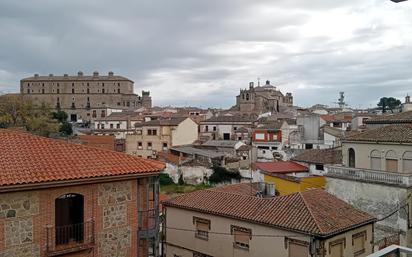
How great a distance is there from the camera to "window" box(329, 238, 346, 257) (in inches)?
560

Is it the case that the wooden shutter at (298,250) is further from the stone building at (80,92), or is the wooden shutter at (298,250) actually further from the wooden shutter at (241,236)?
the stone building at (80,92)

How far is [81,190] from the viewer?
35.1 feet

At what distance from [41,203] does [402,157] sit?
17.5 meters

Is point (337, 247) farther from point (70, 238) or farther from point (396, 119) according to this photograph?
point (396, 119)

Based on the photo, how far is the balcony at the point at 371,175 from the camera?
63.6 ft

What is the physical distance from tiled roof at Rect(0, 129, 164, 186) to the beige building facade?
40840mm

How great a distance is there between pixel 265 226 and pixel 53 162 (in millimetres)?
7964

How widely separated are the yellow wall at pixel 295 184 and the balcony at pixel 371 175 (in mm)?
2786

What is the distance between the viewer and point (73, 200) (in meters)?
11.0

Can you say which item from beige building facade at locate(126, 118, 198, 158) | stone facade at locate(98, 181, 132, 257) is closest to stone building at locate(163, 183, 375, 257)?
stone facade at locate(98, 181, 132, 257)

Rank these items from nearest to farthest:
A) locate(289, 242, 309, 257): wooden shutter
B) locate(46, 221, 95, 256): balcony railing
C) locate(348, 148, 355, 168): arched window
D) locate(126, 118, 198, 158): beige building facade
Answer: locate(46, 221, 95, 256): balcony railing → locate(289, 242, 309, 257): wooden shutter → locate(348, 148, 355, 168): arched window → locate(126, 118, 198, 158): beige building facade

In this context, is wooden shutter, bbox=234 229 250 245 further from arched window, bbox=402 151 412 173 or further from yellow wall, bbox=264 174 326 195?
yellow wall, bbox=264 174 326 195

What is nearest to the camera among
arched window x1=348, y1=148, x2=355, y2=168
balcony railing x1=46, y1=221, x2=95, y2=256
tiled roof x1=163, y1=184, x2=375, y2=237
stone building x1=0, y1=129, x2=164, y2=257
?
stone building x1=0, y1=129, x2=164, y2=257

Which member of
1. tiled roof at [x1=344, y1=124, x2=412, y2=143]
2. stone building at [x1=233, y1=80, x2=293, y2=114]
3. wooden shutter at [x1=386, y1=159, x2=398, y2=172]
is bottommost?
wooden shutter at [x1=386, y1=159, x2=398, y2=172]
